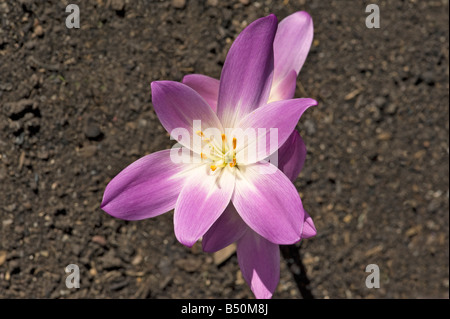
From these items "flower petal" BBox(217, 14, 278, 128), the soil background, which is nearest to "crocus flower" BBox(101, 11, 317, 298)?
"flower petal" BBox(217, 14, 278, 128)

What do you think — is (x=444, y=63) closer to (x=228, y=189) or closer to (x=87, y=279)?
(x=228, y=189)

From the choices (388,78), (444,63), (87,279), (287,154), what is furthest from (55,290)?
(444,63)

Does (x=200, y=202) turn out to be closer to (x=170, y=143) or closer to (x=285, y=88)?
(x=285, y=88)

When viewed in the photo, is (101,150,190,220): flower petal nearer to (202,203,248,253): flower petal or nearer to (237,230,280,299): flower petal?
(202,203,248,253): flower petal

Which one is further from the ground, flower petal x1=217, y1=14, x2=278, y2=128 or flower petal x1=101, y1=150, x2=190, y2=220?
flower petal x1=217, y1=14, x2=278, y2=128

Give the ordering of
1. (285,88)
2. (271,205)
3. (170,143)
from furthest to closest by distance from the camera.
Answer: (170,143), (285,88), (271,205)

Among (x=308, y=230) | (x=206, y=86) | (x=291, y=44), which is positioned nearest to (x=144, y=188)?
(x=206, y=86)
